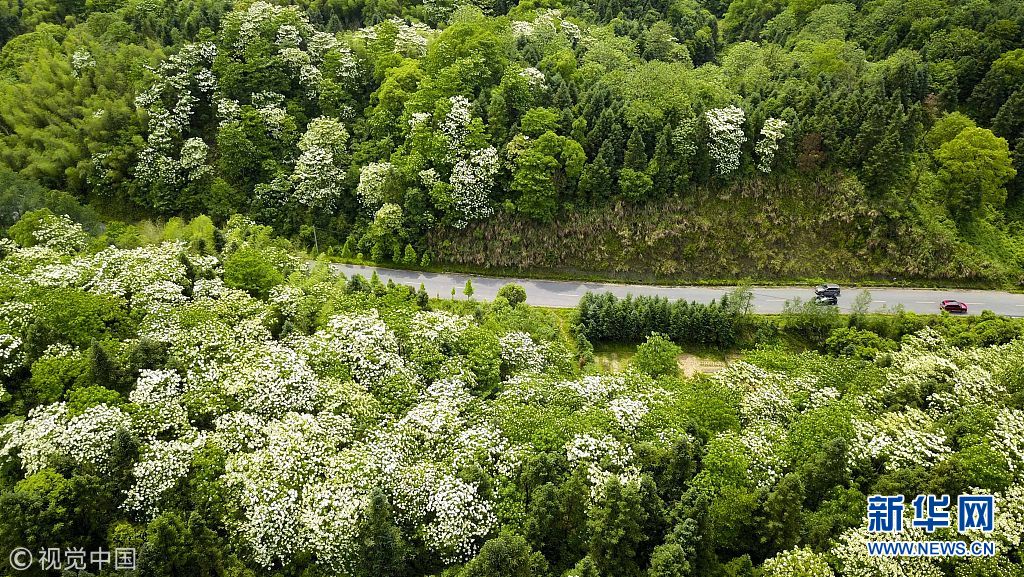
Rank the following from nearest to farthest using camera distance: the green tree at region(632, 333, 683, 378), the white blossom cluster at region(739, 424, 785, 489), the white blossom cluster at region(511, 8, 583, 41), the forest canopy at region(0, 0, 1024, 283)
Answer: the white blossom cluster at region(739, 424, 785, 489), the green tree at region(632, 333, 683, 378), the forest canopy at region(0, 0, 1024, 283), the white blossom cluster at region(511, 8, 583, 41)

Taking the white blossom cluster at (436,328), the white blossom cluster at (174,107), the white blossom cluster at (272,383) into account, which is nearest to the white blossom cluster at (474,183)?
the white blossom cluster at (436,328)

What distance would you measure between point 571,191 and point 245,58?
45.1m

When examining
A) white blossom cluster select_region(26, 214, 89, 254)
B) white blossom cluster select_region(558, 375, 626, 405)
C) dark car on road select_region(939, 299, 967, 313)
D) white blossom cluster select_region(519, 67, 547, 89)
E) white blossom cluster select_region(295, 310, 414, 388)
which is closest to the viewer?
white blossom cluster select_region(295, 310, 414, 388)

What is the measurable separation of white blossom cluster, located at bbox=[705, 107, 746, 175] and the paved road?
13607 mm

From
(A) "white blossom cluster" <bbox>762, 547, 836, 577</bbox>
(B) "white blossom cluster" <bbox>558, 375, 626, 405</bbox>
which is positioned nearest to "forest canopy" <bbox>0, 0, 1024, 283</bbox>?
(B) "white blossom cluster" <bbox>558, 375, 626, 405</bbox>

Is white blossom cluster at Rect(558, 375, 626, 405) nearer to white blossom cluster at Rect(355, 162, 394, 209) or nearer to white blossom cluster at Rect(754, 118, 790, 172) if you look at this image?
white blossom cluster at Rect(355, 162, 394, 209)

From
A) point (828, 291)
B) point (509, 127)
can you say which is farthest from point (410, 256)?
point (828, 291)

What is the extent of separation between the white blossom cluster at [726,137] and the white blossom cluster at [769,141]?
220 centimetres

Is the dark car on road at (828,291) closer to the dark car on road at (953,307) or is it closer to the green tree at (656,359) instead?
the dark car on road at (953,307)

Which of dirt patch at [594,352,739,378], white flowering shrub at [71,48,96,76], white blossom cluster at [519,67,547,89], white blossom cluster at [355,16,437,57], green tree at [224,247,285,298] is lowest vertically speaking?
dirt patch at [594,352,739,378]

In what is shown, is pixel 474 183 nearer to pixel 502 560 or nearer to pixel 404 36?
pixel 404 36

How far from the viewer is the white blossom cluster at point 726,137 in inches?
2447

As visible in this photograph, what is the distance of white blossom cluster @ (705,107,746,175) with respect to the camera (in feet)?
204

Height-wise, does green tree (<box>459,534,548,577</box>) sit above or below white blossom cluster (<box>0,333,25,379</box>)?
below
